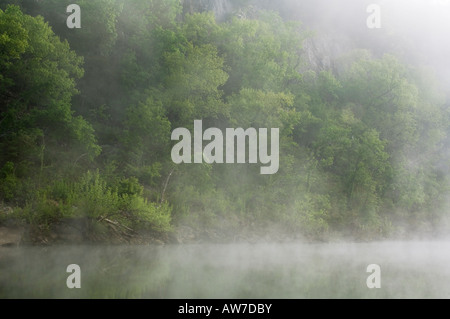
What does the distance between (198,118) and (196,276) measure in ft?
91.1

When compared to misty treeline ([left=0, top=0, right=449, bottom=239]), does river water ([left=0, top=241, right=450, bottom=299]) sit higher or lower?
lower

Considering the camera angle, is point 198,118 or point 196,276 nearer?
point 196,276

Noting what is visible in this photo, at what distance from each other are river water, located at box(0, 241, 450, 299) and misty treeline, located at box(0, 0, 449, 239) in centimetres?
616

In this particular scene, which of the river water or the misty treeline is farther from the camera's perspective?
the misty treeline

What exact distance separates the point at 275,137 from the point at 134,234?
1953 centimetres

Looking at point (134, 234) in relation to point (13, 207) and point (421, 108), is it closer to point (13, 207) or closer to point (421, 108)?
point (13, 207)

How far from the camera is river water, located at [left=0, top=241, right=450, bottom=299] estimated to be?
14359mm

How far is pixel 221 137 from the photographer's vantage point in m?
44.9

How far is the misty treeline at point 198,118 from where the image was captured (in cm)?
3183

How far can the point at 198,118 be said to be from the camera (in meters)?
44.3

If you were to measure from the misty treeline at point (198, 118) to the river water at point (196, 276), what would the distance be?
20.2 feet

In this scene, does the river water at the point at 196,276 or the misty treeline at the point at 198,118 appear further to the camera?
the misty treeline at the point at 198,118

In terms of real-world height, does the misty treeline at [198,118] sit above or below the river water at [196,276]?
above
